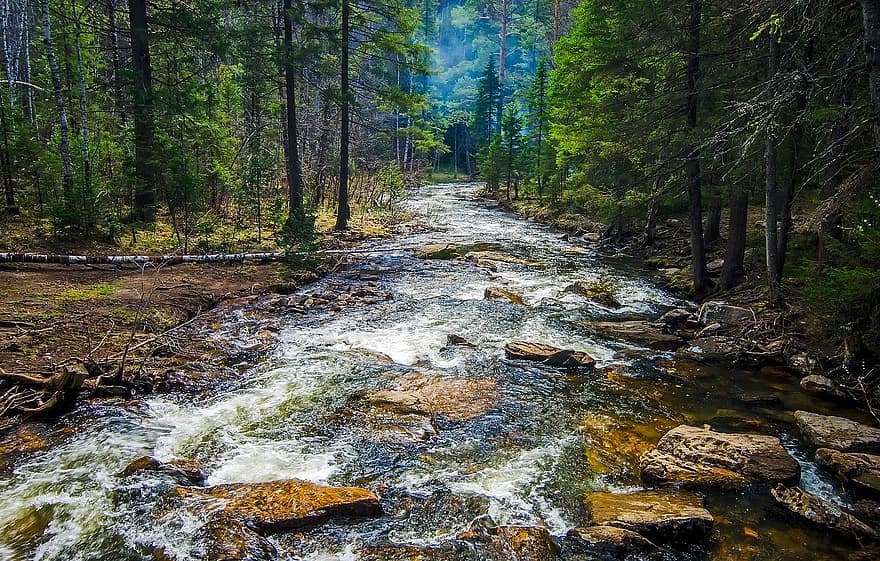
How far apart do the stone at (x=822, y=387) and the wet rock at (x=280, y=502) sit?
702cm

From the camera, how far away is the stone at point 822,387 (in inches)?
300

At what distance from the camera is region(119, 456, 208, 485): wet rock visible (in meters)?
5.48

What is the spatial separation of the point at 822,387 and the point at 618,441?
3.78 m

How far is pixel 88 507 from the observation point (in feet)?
16.2

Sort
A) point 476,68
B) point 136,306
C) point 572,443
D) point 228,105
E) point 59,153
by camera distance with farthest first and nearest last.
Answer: point 476,68 → point 228,105 → point 59,153 → point 136,306 → point 572,443

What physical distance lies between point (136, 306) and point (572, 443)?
8147 mm

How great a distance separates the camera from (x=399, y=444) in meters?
6.46

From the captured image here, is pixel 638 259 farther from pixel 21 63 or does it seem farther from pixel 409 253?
pixel 21 63

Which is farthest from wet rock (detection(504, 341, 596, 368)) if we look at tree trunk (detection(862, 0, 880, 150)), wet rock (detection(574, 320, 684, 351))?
tree trunk (detection(862, 0, 880, 150))

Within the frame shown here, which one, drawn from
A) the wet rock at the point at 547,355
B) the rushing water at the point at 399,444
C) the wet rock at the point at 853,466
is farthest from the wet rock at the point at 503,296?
the wet rock at the point at 853,466

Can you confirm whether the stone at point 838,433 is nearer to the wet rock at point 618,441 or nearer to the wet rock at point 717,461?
the wet rock at point 717,461

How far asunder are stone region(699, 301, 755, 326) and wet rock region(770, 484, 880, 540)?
5604 mm

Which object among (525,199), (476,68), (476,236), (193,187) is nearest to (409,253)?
(476,236)

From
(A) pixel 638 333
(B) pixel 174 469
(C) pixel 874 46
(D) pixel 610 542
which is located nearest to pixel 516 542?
(D) pixel 610 542
